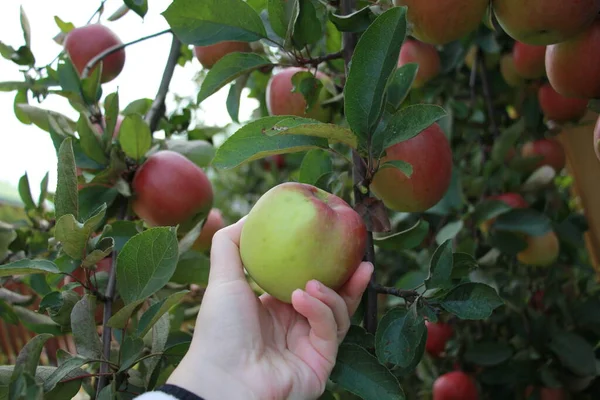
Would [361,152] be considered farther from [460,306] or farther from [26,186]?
[26,186]

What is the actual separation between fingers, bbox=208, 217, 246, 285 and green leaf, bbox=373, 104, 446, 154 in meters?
0.19

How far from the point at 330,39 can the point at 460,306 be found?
543 millimetres

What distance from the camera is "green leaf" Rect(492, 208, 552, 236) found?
1068 millimetres

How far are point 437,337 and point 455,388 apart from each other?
0.12 metres

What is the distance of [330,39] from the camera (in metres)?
0.99

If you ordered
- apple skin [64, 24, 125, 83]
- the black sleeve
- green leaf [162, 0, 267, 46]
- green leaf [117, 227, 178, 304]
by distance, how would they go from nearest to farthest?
1. the black sleeve
2. green leaf [117, 227, 178, 304]
3. green leaf [162, 0, 267, 46]
4. apple skin [64, 24, 125, 83]

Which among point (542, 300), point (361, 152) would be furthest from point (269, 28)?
point (542, 300)

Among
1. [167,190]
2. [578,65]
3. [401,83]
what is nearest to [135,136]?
[167,190]

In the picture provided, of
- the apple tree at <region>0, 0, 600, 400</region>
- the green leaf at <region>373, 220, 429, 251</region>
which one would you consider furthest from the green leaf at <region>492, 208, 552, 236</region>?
the green leaf at <region>373, 220, 429, 251</region>

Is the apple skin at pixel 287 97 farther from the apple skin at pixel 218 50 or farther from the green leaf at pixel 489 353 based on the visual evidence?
the green leaf at pixel 489 353

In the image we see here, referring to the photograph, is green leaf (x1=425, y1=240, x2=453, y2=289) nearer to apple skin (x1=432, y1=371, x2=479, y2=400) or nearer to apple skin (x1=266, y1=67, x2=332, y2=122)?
apple skin (x1=266, y1=67, x2=332, y2=122)

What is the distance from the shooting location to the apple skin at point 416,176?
2.52 feet

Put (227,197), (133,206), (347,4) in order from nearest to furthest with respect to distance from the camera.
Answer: (347,4) → (133,206) → (227,197)

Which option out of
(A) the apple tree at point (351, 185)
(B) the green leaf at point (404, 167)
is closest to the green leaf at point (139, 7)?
(A) the apple tree at point (351, 185)
